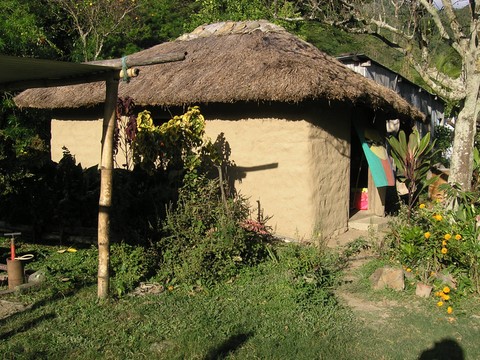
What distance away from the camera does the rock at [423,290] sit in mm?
5629

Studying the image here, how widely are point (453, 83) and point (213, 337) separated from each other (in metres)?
5.11

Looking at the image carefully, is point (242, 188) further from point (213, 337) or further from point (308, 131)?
point (213, 337)

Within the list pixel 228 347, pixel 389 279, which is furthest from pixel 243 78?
pixel 228 347

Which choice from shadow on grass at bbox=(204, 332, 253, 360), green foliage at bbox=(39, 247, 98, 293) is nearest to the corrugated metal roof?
green foliage at bbox=(39, 247, 98, 293)

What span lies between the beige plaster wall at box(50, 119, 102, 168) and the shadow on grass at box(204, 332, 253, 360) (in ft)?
20.6

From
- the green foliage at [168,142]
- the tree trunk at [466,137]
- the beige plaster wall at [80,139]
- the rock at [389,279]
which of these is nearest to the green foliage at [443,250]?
the rock at [389,279]

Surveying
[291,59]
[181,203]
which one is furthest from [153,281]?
[291,59]

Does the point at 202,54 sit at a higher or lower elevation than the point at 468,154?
higher

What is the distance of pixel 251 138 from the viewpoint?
811cm

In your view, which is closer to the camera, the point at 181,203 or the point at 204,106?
the point at 181,203

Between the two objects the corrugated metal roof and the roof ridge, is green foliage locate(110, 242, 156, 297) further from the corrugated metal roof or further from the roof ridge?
the roof ridge

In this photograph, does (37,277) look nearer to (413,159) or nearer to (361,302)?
(361,302)

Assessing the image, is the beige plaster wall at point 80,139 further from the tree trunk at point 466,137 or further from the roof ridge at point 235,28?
the tree trunk at point 466,137

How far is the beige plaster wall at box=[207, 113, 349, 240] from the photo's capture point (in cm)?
770
